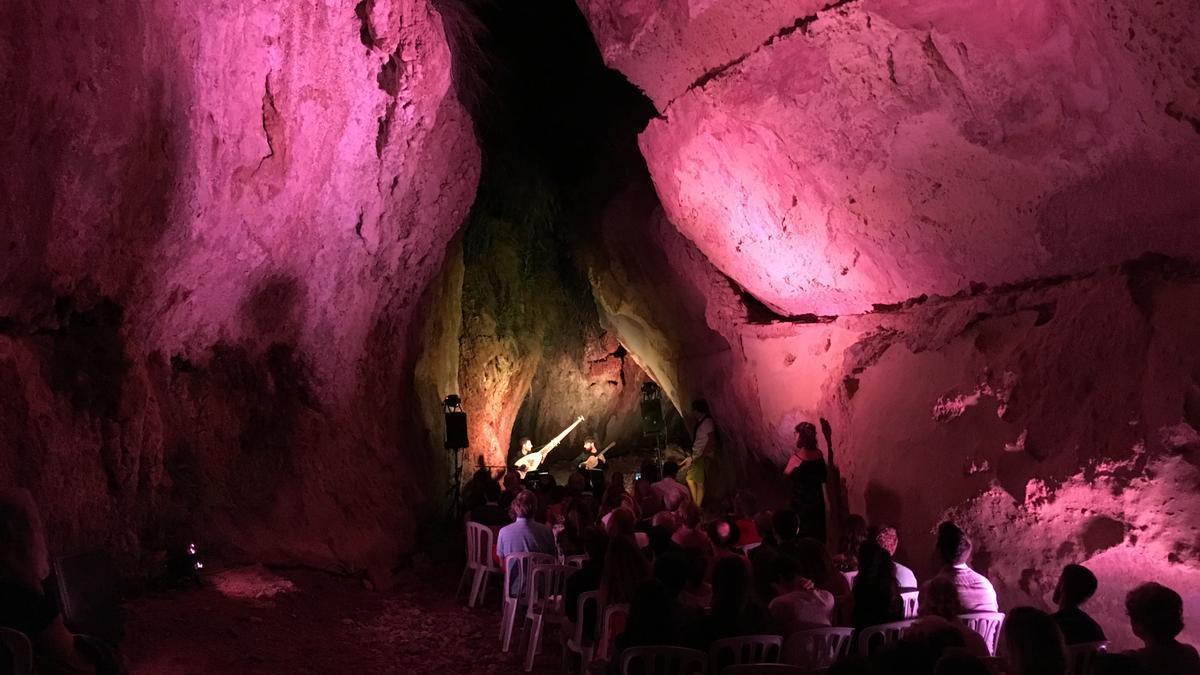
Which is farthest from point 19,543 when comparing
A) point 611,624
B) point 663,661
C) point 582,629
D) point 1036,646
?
point 1036,646

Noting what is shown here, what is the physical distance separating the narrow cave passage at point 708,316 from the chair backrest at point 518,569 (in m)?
0.18

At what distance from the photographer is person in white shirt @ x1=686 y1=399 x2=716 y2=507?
11.2 meters

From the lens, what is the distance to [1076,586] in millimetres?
3406

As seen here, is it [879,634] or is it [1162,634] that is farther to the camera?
[879,634]

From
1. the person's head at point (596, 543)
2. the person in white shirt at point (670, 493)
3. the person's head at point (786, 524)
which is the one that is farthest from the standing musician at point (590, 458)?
the person's head at point (786, 524)

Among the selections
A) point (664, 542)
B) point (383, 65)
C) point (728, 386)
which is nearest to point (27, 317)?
point (383, 65)

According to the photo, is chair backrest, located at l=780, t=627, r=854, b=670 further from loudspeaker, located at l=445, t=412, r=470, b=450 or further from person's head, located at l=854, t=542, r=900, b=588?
loudspeaker, located at l=445, t=412, r=470, b=450

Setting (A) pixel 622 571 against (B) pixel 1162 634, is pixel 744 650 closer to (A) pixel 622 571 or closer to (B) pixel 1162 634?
(A) pixel 622 571

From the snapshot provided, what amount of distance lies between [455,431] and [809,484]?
5.34 meters

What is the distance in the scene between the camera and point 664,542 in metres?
5.27

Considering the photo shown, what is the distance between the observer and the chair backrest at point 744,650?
3.37 m

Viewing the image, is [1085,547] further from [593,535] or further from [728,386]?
[728,386]

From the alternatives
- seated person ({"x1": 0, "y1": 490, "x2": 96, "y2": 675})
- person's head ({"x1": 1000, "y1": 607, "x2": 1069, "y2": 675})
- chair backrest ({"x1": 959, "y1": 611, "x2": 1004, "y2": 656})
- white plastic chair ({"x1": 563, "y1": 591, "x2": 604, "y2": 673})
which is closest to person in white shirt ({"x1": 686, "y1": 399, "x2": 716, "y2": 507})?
white plastic chair ({"x1": 563, "y1": 591, "x2": 604, "y2": 673})

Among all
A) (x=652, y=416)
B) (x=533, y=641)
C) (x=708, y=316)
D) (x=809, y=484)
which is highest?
(x=708, y=316)
